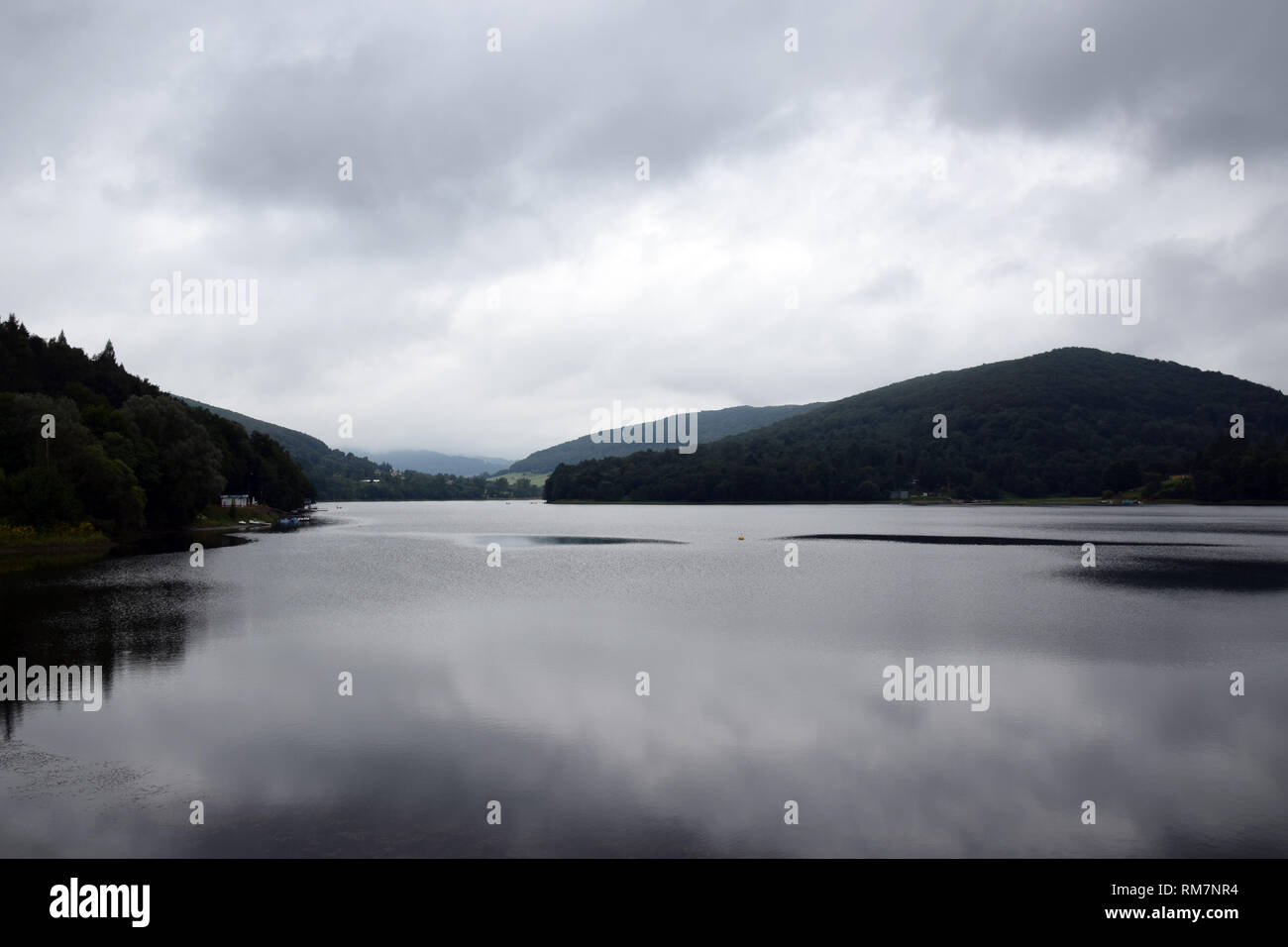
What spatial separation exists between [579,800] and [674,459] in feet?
596

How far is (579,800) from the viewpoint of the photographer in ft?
38.1

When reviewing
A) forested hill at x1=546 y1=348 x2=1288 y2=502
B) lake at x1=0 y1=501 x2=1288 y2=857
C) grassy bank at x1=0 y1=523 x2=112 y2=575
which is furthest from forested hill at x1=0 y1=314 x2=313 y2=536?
forested hill at x1=546 y1=348 x2=1288 y2=502

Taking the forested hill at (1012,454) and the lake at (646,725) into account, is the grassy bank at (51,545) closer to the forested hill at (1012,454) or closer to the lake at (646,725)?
the lake at (646,725)

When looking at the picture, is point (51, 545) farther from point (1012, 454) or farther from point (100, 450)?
point (1012, 454)

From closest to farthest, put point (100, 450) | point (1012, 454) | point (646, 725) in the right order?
point (646, 725)
point (100, 450)
point (1012, 454)

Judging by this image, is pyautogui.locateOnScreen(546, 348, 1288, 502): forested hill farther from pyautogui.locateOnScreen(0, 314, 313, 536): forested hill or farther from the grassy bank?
the grassy bank

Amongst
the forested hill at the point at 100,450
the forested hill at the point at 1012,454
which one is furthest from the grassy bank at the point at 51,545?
the forested hill at the point at 1012,454

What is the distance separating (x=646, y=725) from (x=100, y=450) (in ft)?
193

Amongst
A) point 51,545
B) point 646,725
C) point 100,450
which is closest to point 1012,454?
point 100,450

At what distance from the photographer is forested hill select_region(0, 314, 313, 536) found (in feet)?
182

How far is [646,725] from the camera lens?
1555 cm

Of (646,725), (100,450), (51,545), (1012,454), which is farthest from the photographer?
(1012,454)

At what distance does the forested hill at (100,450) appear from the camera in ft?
182
